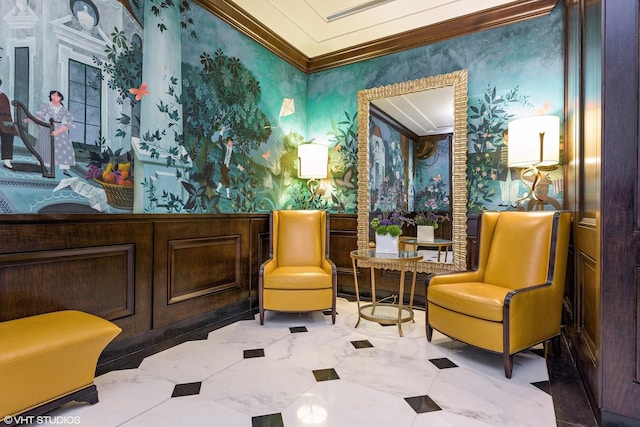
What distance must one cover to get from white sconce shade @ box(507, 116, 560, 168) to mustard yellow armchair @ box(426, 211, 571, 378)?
0.46 meters

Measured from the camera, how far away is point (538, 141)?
258 cm

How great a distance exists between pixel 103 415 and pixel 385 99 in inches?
136

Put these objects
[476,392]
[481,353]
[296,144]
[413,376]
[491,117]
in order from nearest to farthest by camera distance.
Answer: [476,392] < [413,376] < [481,353] < [491,117] < [296,144]

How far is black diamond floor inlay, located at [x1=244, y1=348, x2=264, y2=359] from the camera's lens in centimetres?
227

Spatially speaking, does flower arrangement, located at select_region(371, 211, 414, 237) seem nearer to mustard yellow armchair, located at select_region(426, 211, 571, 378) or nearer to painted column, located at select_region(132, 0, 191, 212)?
mustard yellow armchair, located at select_region(426, 211, 571, 378)

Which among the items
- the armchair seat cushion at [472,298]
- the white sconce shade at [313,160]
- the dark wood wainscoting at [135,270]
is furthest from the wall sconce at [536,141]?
the dark wood wainscoting at [135,270]

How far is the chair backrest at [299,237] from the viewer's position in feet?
10.9

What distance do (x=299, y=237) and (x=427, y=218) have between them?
1307 millimetres

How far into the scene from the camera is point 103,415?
62.7 inches

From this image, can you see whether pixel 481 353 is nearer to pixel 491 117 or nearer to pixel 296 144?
pixel 491 117

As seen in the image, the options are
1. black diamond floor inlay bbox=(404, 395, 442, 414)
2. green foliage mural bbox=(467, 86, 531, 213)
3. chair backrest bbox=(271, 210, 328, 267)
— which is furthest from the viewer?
chair backrest bbox=(271, 210, 328, 267)

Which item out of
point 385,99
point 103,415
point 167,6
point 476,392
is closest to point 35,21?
point 167,6

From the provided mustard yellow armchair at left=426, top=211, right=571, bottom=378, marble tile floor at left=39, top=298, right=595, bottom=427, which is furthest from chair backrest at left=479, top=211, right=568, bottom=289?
marble tile floor at left=39, top=298, right=595, bottom=427

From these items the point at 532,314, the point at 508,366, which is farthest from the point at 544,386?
the point at 532,314
